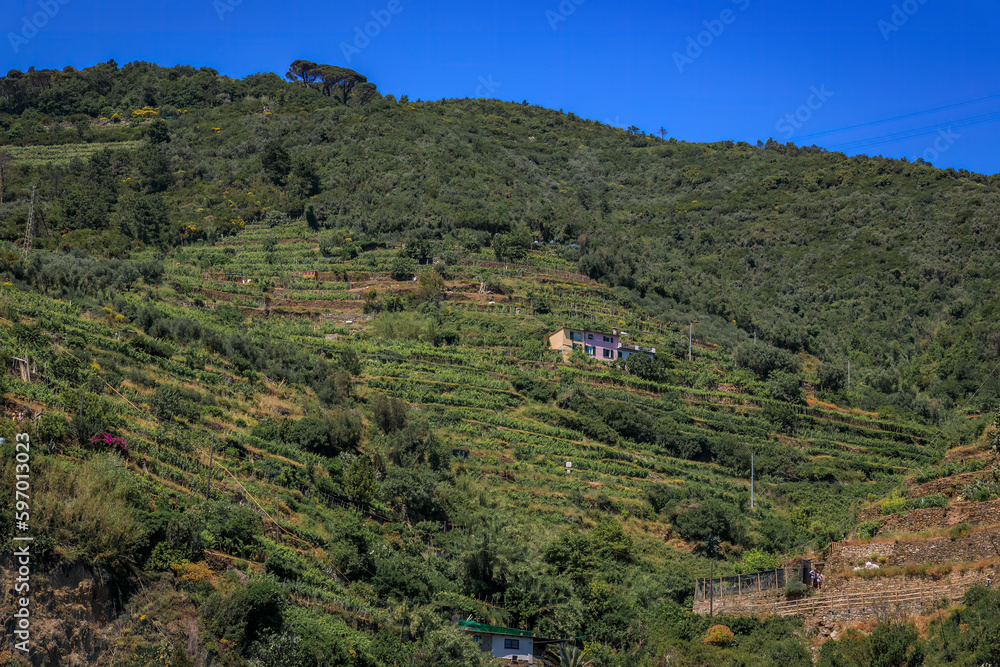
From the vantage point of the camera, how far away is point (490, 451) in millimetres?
43625

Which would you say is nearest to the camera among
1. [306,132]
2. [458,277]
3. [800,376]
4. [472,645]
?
[472,645]

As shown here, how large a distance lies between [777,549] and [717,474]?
9.79 meters

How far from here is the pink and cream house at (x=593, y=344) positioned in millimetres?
56375

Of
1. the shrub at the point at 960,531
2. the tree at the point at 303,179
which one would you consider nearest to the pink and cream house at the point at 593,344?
the tree at the point at 303,179

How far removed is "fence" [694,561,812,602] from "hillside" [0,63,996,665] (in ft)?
3.47

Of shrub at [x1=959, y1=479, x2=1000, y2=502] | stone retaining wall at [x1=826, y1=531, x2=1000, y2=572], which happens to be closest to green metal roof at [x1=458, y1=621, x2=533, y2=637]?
stone retaining wall at [x1=826, y1=531, x2=1000, y2=572]

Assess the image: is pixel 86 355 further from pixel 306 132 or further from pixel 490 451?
pixel 306 132

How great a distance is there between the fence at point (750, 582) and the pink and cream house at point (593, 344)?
28.4 metres

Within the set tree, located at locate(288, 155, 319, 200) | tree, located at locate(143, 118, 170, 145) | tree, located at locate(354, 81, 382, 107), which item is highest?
tree, located at locate(354, 81, 382, 107)

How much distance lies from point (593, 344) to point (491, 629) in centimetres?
3110

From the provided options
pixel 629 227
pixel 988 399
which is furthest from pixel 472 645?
pixel 629 227

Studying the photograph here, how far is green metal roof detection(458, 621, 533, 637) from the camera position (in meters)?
26.8

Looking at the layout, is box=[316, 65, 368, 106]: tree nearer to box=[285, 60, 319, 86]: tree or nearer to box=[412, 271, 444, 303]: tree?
box=[285, 60, 319, 86]: tree

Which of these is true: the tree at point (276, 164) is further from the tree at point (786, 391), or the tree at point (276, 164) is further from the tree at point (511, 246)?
the tree at point (786, 391)
